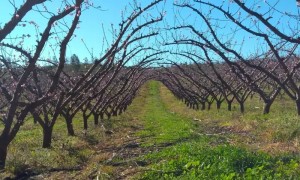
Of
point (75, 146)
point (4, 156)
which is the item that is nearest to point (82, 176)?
point (4, 156)

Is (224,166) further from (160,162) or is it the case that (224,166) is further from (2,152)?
(2,152)

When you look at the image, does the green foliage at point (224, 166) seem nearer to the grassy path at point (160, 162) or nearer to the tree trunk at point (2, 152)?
the grassy path at point (160, 162)

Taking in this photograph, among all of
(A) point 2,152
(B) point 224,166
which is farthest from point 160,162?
(A) point 2,152

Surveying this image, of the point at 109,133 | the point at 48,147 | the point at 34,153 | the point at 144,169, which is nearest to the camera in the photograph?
the point at 144,169

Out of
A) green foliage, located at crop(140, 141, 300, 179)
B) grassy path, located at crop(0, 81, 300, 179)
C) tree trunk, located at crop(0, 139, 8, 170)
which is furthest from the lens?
tree trunk, located at crop(0, 139, 8, 170)

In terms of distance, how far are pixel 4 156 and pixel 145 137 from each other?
20.2 ft

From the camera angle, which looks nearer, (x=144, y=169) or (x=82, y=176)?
(x=144, y=169)

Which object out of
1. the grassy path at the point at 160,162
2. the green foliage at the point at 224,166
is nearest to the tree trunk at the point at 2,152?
the grassy path at the point at 160,162

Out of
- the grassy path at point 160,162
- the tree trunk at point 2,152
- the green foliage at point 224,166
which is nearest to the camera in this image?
the green foliage at point 224,166

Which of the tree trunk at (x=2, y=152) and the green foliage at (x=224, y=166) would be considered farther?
the tree trunk at (x=2, y=152)

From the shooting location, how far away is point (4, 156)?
9.73 m

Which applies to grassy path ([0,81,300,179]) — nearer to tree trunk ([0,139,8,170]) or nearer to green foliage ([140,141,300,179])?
green foliage ([140,141,300,179])

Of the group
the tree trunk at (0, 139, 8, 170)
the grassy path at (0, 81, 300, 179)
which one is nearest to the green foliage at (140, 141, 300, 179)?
the grassy path at (0, 81, 300, 179)

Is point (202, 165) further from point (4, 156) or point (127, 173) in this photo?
point (4, 156)
